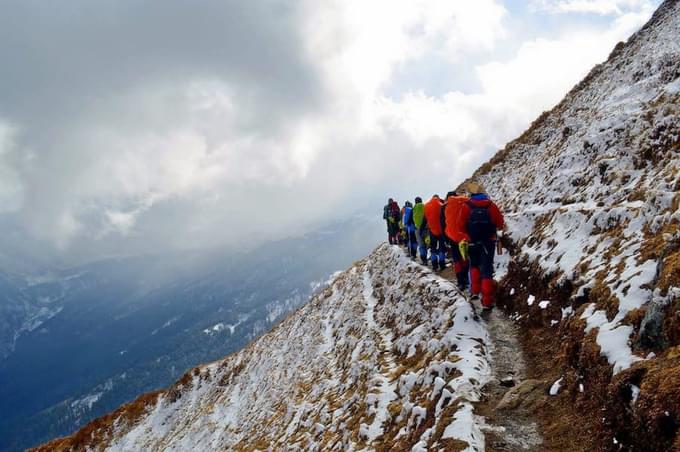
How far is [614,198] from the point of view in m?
12.3

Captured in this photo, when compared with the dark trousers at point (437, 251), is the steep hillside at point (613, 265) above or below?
below

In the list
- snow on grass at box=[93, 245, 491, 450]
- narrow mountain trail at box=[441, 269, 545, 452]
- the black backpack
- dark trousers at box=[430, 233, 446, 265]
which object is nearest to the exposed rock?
narrow mountain trail at box=[441, 269, 545, 452]

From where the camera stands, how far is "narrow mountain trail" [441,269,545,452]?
647 centimetres

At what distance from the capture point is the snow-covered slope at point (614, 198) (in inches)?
284

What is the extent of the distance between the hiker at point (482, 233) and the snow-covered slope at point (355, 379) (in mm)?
1097

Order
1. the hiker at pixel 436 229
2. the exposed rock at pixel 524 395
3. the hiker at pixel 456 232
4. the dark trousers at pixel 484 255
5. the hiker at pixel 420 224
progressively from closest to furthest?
the exposed rock at pixel 524 395 → the dark trousers at pixel 484 255 → the hiker at pixel 456 232 → the hiker at pixel 436 229 → the hiker at pixel 420 224

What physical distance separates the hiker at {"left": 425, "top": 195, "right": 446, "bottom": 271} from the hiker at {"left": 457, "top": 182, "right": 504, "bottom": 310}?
528cm

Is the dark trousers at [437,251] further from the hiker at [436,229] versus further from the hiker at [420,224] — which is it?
the hiker at [420,224]

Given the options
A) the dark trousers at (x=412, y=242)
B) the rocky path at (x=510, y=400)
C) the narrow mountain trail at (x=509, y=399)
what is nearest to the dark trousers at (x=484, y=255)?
the narrow mountain trail at (x=509, y=399)

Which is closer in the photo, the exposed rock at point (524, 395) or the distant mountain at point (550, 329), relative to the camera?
the distant mountain at point (550, 329)

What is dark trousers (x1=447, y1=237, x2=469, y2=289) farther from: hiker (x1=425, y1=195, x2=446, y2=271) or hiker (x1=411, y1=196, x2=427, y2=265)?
hiker (x1=411, y1=196, x2=427, y2=265)

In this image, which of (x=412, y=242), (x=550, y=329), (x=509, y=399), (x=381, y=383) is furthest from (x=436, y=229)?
(x=509, y=399)

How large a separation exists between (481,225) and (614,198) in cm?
425

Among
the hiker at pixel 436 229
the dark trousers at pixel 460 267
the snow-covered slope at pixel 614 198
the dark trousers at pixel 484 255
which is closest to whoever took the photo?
the snow-covered slope at pixel 614 198
